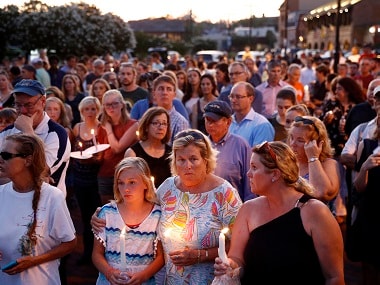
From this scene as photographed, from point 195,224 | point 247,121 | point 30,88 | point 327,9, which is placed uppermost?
point 327,9

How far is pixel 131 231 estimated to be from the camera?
3.54m

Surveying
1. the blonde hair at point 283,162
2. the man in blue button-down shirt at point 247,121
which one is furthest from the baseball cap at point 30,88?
the man in blue button-down shirt at point 247,121

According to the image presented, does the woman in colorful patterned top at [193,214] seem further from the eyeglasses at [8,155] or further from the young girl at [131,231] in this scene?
the eyeglasses at [8,155]

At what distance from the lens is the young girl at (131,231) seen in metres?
3.53

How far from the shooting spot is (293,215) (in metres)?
3.00

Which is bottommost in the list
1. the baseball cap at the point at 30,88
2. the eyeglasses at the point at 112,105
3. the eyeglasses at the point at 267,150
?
the eyeglasses at the point at 112,105

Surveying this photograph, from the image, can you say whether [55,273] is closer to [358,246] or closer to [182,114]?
[358,246]

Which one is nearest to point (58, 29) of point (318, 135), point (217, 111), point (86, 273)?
point (86, 273)

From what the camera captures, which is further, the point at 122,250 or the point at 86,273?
the point at 86,273

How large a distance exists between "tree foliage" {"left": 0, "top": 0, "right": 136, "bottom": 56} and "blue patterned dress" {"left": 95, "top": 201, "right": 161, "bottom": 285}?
2109 centimetres

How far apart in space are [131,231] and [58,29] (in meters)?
21.4

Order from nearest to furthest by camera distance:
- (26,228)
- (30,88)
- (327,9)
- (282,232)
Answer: (282,232)
(26,228)
(30,88)
(327,9)

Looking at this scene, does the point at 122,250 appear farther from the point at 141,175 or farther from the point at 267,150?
the point at 267,150

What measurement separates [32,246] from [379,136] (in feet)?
9.42
